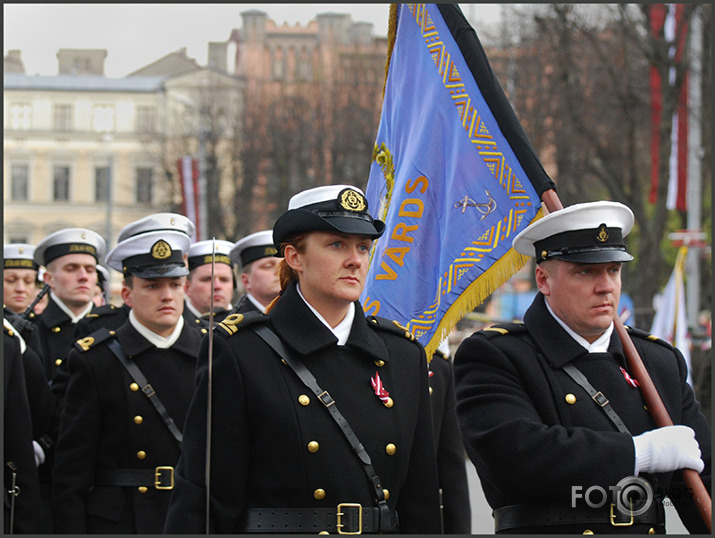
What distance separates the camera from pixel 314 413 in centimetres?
423

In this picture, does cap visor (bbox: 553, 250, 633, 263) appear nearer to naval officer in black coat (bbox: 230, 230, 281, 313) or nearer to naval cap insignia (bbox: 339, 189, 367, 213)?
naval cap insignia (bbox: 339, 189, 367, 213)

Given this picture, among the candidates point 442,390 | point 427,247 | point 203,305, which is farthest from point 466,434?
point 203,305

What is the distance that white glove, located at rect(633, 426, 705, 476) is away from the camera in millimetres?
4234

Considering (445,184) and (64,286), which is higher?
(445,184)

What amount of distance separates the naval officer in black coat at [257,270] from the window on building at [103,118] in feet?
226

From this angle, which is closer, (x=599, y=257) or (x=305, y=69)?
(x=599, y=257)

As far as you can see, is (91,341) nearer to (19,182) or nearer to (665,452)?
(665,452)

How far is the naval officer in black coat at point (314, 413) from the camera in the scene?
13.6ft

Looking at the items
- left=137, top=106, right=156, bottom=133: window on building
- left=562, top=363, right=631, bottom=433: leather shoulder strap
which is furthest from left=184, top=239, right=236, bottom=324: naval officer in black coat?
left=137, top=106, right=156, bottom=133: window on building

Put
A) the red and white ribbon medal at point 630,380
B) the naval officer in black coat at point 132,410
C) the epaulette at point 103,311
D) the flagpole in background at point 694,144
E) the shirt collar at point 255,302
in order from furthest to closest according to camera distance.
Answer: the flagpole in background at point 694,144 → the shirt collar at point 255,302 → the epaulette at point 103,311 → the naval officer in black coat at point 132,410 → the red and white ribbon medal at point 630,380

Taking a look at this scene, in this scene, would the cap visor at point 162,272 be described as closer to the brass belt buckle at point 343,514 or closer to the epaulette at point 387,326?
the epaulette at point 387,326

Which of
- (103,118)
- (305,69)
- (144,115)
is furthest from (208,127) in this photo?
(103,118)

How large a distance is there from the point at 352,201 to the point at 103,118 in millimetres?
74523

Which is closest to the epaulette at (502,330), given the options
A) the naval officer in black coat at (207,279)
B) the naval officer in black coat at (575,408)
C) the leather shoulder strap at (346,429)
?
the naval officer in black coat at (575,408)
